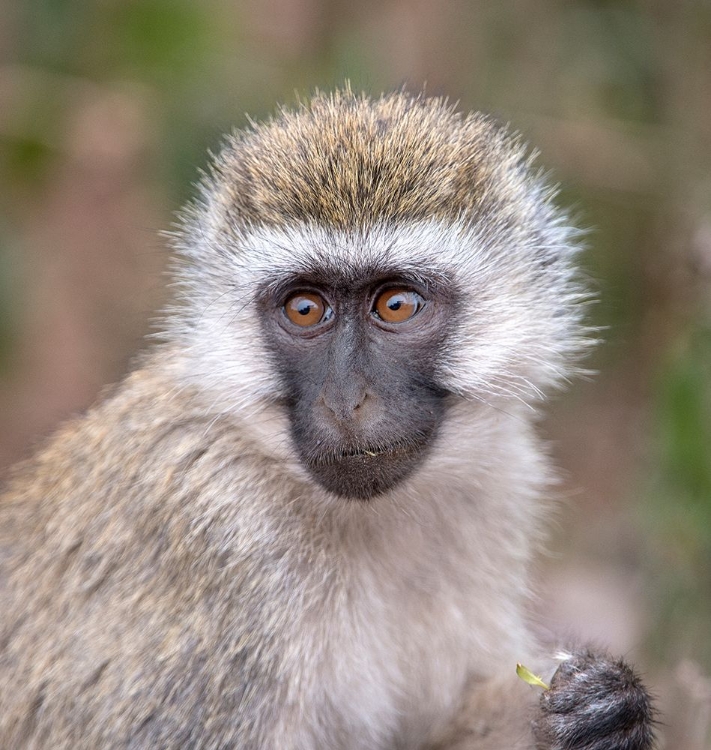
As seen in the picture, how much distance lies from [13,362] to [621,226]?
403 cm

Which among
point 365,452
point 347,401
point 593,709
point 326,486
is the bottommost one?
point 593,709

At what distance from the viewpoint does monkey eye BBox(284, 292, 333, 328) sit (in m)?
3.15

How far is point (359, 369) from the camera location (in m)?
2.90

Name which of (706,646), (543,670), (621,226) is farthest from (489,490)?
(621,226)

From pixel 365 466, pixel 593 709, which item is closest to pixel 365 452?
pixel 365 466

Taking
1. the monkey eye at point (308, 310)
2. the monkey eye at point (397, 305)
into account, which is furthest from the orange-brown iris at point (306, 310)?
the monkey eye at point (397, 305)

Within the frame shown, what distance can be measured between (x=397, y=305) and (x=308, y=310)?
0.85 feet

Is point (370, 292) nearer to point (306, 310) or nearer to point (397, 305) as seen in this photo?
point (397, 305)

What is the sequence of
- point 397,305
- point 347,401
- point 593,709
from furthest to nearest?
1. point 397,305
2. point 593,709
3. point 347,401

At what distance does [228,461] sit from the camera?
3242 millimetres

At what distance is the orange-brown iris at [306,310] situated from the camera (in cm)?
315

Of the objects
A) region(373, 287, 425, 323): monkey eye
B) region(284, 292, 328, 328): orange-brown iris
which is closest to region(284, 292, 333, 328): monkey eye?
region(284, 292, 328, 328): orange-brown iris

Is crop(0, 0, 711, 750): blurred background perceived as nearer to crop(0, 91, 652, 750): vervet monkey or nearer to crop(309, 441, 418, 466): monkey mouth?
crop(0, 91, 652, 750): vervet monkey

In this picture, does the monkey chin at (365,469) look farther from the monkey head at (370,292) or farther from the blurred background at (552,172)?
the blurred background at (552,172)
